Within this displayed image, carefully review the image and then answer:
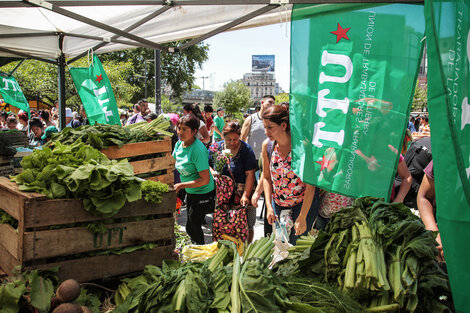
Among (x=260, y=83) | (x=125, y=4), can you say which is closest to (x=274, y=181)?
(x=125, y=4)

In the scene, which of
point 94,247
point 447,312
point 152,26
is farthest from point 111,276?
point 152,26

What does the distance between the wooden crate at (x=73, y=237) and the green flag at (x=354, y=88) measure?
3.86 feet

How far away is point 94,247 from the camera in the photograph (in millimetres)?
2381

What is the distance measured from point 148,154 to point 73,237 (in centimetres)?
169

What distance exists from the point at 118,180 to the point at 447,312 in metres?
2.04

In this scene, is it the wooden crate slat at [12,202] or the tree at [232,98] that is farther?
the tree at [232,98]

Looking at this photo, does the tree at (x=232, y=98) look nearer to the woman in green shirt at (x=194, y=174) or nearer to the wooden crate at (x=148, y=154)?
the woman in green shirt at (x=194, y=174)

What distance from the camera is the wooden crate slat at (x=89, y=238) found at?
7.21 ft

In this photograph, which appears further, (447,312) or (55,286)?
(55,286)

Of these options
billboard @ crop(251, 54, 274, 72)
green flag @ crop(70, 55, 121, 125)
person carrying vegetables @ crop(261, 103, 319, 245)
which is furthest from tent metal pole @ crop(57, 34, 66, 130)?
billboard @ crop(251, 54, 274, 72)

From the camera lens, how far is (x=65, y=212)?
2.28 metres

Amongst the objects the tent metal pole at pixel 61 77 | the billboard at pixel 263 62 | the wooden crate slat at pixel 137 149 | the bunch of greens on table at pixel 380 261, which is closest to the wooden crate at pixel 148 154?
the wooden crate slat at pixel 137 149

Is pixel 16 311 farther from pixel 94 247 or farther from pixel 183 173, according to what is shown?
pixel 183 173

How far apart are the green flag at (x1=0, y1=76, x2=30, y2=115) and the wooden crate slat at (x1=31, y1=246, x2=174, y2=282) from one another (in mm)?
7764
